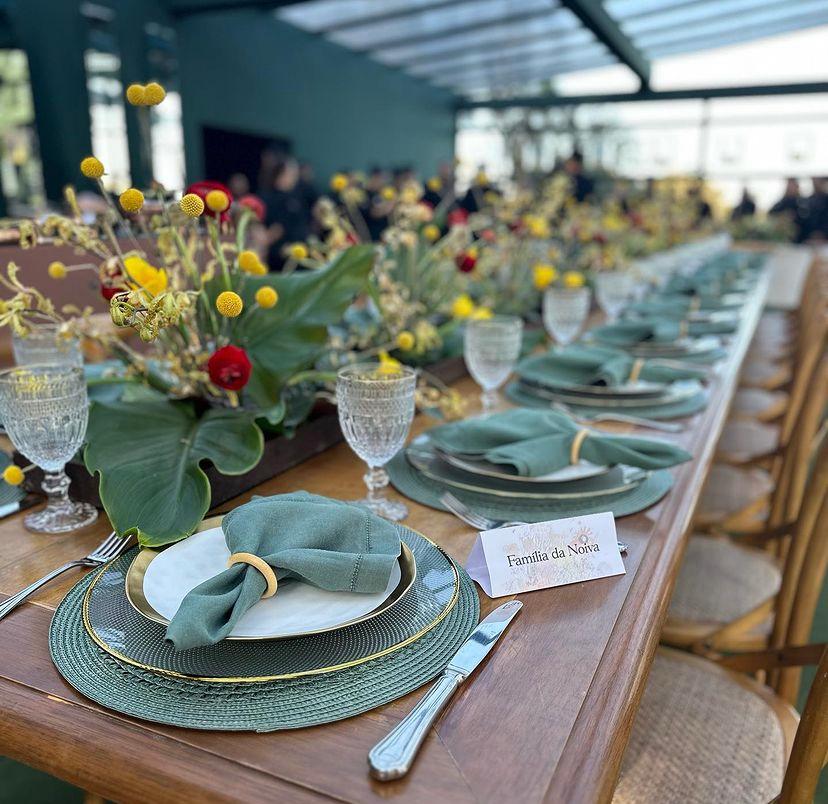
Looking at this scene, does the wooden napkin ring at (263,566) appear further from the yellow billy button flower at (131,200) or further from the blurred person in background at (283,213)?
the blurred person in background at (283,213)

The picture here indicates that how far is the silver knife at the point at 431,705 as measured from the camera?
514 mm

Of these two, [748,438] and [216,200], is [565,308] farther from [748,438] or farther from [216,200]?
[216,200]

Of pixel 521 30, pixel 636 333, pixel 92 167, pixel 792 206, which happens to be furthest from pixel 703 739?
pixel 521 30

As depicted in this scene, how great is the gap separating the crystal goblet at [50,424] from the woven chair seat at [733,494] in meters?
1.32

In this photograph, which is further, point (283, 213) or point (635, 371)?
point (283, 213)

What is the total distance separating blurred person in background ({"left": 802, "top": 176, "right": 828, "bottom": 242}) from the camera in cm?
918

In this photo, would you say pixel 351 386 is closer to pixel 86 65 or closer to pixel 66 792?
pixel 66 792

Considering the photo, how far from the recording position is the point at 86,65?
6.88 metres

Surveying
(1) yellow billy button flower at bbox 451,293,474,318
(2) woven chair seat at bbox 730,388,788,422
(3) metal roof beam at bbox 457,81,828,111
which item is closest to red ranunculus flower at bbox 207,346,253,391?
(1) yellow billy button flower at bbox 451,293,474,318

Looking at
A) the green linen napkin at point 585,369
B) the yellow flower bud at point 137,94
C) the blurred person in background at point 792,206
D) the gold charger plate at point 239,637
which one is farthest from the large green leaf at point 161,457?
the blurred person in background at point 792,206

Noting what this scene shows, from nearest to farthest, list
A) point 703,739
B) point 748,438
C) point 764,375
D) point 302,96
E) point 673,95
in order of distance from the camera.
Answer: point 703,739
point 748,438
point 764,375
point 302,96
point 673,95

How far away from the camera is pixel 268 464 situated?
3.49ft

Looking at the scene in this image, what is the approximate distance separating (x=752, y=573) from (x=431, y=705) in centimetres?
118

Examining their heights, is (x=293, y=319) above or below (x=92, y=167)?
below
